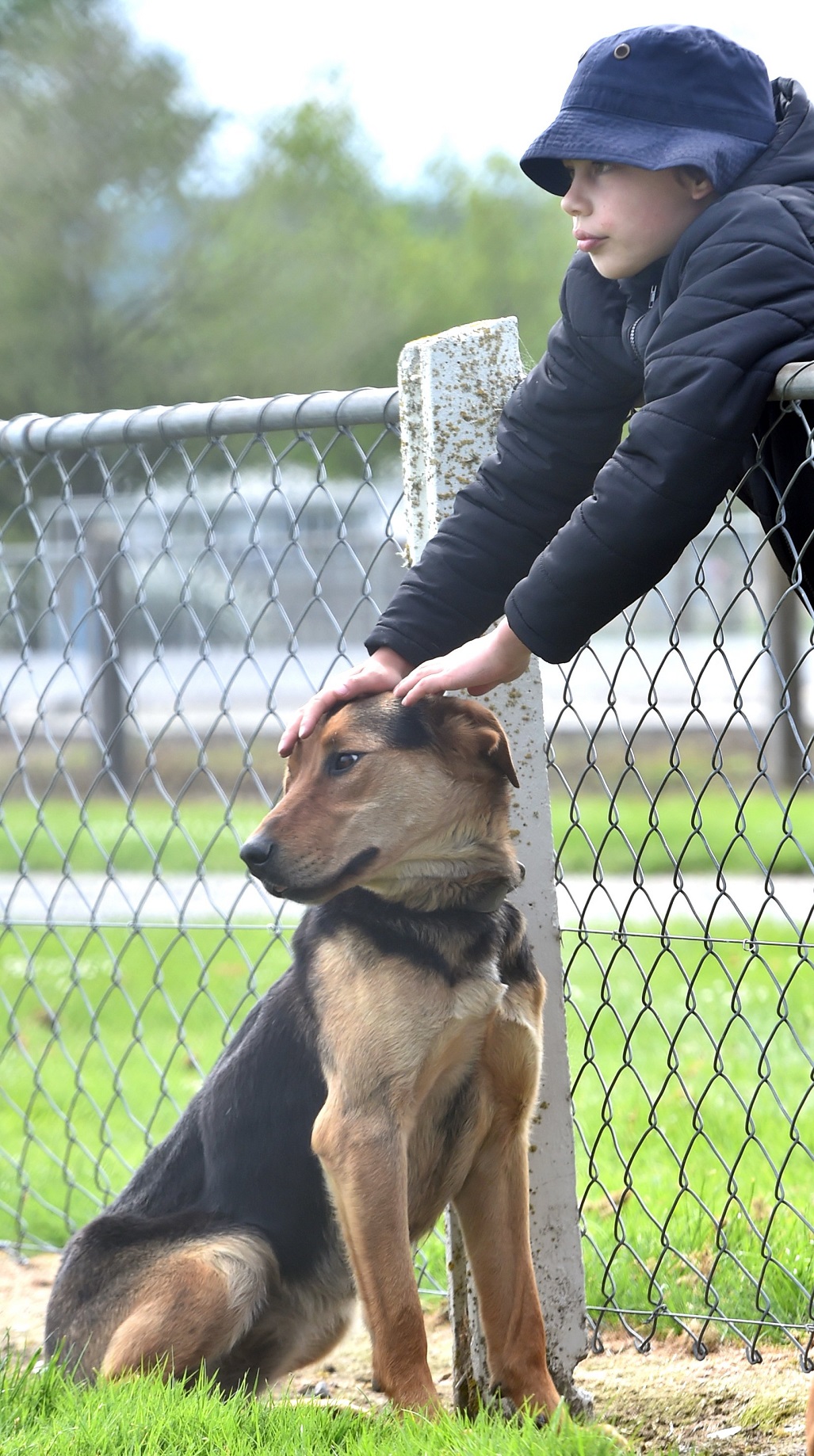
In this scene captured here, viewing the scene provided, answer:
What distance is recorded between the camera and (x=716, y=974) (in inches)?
261

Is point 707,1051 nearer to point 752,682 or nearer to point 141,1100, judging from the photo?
point 141,1100

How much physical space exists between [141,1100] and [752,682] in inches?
466

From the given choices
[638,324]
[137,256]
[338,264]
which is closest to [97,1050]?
[638,324]

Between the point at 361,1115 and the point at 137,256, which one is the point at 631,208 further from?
the point at 137,256

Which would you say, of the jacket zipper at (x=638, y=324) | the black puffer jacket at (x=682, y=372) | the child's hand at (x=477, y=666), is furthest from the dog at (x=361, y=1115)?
the jacket zipper at (x=638, y=324)

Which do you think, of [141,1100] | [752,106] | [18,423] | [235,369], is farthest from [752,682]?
[752,106]

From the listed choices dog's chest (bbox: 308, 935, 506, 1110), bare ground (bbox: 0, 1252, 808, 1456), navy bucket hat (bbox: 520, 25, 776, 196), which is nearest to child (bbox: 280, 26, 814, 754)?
navy bucket hat (bbox: 520, 25, 776, 196)

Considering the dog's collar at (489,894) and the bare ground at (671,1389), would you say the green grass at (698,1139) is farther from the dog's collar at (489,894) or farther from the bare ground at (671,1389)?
the dog's collar at (489,894)

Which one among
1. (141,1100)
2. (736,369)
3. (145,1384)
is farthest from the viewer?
(141,1100)

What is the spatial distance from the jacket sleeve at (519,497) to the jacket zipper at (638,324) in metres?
0.14

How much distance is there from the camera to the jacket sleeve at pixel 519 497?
8.34ft

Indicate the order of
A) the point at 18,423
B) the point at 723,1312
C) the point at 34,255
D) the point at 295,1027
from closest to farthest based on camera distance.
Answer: the point at 295,1027 < the point at 723,1312 < the point at 18,423 < the point at 34,255

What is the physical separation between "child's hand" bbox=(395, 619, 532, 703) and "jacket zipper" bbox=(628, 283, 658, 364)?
1.73ft

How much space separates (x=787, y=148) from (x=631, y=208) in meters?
0.26
